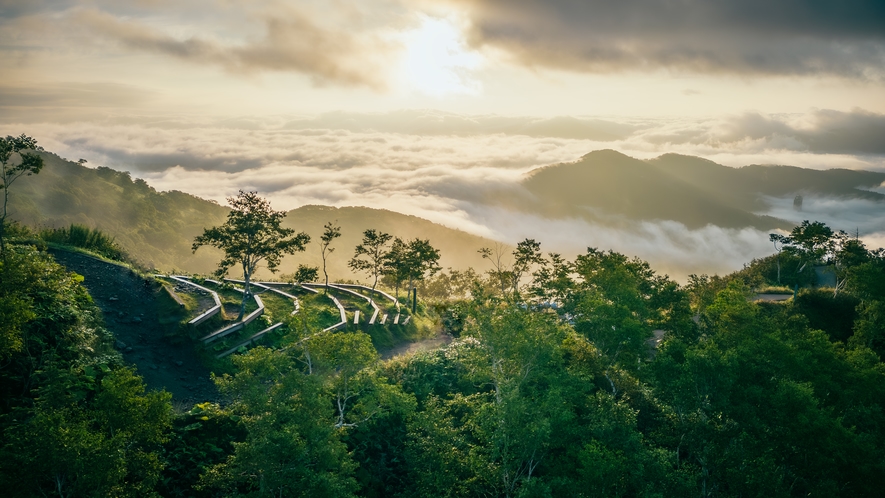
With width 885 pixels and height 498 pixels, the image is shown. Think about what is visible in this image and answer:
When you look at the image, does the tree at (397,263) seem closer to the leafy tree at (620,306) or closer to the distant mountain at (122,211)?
the leafy tree at (620,306)

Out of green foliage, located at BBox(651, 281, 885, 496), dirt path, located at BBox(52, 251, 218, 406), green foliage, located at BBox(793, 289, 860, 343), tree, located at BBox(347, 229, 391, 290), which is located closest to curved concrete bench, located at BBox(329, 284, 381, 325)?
tree, located at BBox(347, 229, 391, 290)

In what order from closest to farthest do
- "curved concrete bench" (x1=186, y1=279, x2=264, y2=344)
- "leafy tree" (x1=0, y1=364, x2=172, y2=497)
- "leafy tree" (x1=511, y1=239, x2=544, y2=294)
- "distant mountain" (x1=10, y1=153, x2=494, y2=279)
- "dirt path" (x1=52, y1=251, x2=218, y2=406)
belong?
"leafy tree" (x1=0, y1=364, x2=172, y2=497)
"dirt path" (x1=52, y1=251, x2=218, y2=406)
"curved concrete bench" (x1=186, y1=279, x2=264, y2=344)
"leafy tree" (x1=511, y1=239, x2=544, y2=294)
"distant mountain" (x1=10, y1=153, x2=494, y2=279)

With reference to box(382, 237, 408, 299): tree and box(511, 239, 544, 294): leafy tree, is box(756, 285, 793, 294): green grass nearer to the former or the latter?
box(511, 239, 544, 294): leafy tree

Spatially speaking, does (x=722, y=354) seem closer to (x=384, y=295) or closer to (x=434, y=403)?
(x=434, y=403)

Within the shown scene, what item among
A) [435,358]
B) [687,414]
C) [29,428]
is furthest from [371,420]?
[687,414]

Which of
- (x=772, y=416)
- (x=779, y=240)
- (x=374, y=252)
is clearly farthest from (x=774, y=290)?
(x=374, y=252)

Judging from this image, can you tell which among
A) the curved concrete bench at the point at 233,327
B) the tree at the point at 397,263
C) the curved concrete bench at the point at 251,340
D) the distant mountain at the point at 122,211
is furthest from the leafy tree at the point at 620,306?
the distant mountain at the point at 122,211
